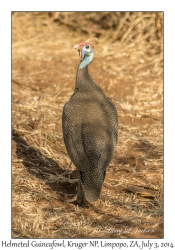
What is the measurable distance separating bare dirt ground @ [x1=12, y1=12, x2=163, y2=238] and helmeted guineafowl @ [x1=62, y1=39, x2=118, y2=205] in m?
0.34

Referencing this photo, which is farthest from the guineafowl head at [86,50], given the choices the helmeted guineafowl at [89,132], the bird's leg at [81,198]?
the bird's leg at [81,198]

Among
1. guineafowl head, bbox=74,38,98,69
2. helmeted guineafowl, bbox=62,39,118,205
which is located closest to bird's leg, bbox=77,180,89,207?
Answer: helmeted guineafowl, bbox=62,39,118,205

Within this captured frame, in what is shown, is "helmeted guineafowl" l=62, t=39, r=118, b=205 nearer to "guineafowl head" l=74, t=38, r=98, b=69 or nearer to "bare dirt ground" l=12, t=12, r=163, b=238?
"guineafowl head" l=74, t=38, r=98, b=69

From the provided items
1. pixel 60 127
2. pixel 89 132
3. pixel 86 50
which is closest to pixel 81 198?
pixel 89 132

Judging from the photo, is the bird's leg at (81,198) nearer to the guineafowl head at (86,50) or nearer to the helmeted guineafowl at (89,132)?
the helmeted guineafowl at (89,132)

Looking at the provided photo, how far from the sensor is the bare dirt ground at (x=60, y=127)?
5.02 metres

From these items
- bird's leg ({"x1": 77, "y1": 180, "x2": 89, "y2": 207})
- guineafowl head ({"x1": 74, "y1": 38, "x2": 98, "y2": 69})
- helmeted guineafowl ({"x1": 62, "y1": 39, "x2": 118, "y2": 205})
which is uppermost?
guineafowl head ({"x1": 74, "y1": 38, "x2": 98, "y2": 69})

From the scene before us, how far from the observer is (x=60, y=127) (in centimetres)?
698

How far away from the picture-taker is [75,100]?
526 centimetres

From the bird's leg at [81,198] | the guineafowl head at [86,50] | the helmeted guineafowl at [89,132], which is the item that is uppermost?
the guineafowl head at [86,50]

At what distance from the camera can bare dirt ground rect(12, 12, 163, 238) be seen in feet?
16.5

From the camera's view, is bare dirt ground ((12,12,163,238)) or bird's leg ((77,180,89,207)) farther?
bird's leg ((77,180,89,207))

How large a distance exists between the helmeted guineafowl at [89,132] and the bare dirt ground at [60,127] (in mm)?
340

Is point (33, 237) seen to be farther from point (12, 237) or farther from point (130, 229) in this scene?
point (130, 229)
